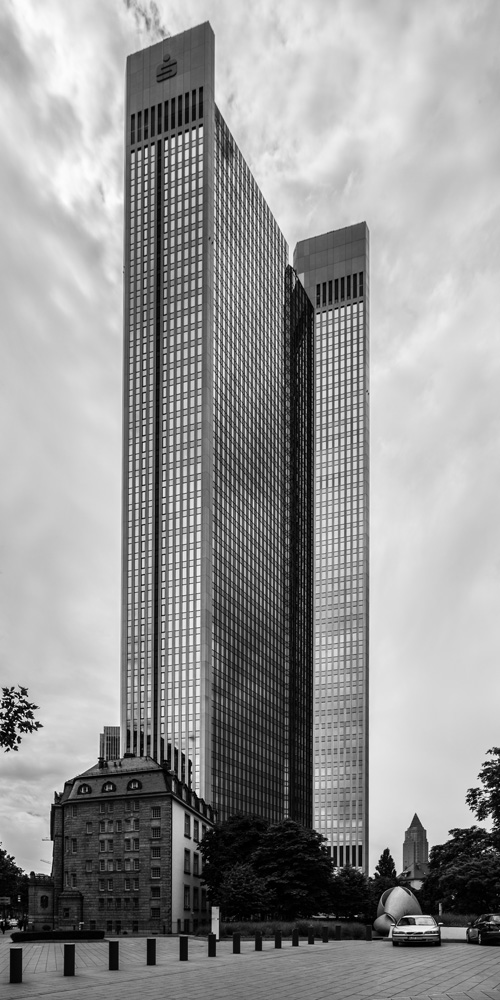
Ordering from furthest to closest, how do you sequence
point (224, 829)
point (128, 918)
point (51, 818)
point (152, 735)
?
point (152, 735), point (51, 818), point (224, 829), point (128, 918)

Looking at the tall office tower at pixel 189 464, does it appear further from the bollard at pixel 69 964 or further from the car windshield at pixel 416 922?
the bollard at pixel 69 964

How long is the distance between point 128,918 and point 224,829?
1377cm

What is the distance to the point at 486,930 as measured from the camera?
48.4m

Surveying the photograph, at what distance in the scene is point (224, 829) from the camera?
11094cm

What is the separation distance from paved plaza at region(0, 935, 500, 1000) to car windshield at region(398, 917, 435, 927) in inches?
159

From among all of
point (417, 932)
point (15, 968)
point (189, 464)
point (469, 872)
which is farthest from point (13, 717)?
point (189, 464)

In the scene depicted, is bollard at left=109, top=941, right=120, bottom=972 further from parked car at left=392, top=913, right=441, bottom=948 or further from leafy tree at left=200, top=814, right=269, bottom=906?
leafy tree at left=200, top=814, right=269, bottom=906

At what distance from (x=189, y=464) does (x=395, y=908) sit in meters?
106

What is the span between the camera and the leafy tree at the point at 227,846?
10500 centimetres

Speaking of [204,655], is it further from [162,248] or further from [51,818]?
[162,248]

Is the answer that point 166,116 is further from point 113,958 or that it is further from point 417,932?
point 113,958

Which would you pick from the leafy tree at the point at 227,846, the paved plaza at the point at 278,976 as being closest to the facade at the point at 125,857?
the leafy tree at the point at 227,846

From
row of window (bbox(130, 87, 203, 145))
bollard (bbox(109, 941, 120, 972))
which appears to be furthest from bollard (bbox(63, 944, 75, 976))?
row of window (bbox(130, 87, 203, 145))

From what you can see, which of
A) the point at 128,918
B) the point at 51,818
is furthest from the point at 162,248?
the point at 128,918
